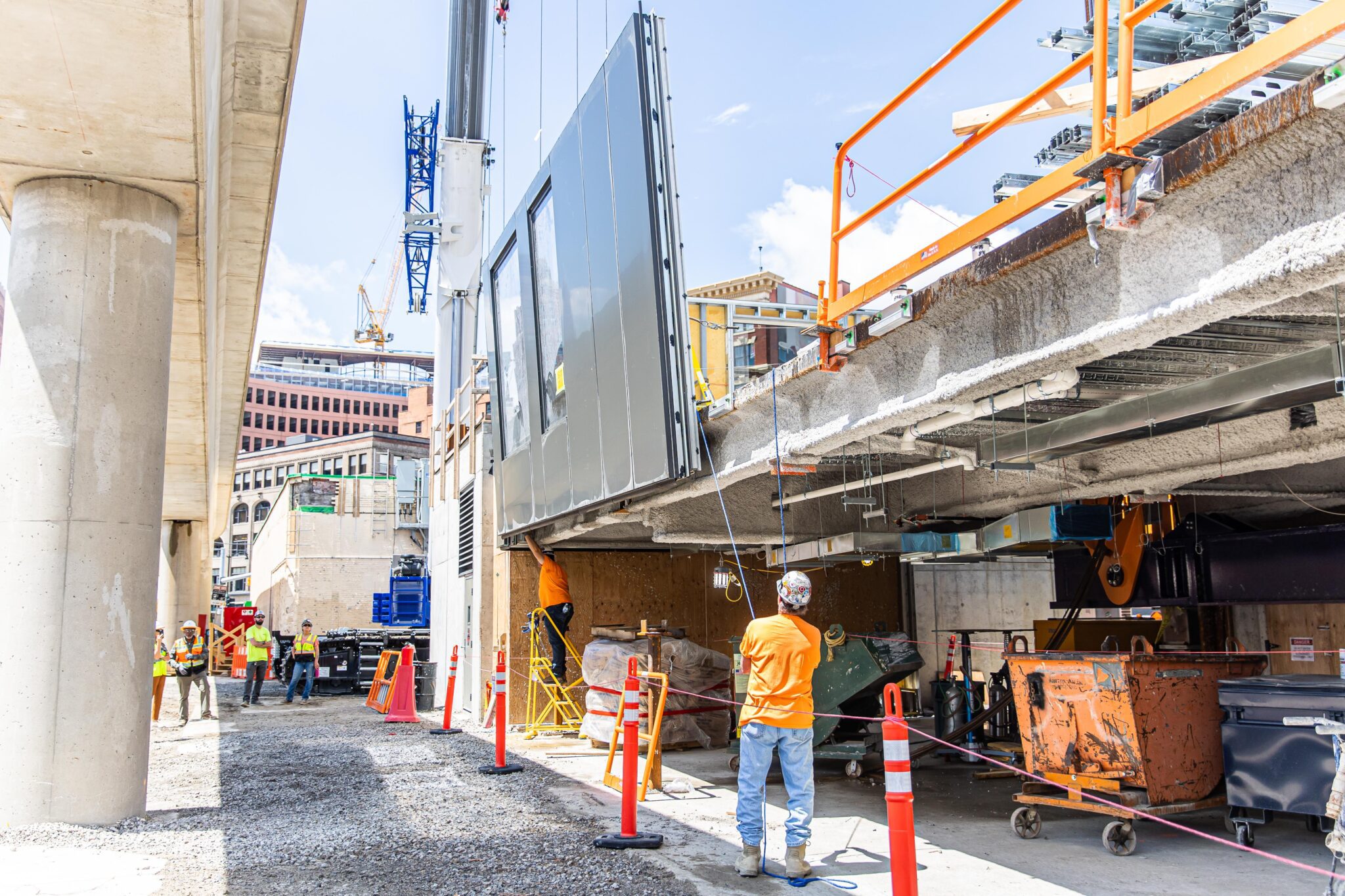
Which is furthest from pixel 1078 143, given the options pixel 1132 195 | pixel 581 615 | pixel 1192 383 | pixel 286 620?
pixel 286 620

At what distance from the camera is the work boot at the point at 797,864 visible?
6.64 m


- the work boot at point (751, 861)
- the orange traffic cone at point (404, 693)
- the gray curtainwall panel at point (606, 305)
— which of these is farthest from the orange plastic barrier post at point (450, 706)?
the work boot at point (751, 861)

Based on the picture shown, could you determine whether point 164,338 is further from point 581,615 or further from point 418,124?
point 418,124

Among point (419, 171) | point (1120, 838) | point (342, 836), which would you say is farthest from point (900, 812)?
point (419, 171)

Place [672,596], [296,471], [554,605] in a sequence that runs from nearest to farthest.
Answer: [554,605], [672,596], [296,471]

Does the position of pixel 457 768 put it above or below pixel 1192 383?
below

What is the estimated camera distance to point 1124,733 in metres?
7.49

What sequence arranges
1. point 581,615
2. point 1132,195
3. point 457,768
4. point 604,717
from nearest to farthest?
point 1132,195, point 457,768, point 604,717, point 581,615

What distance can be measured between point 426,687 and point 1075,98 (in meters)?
18.9

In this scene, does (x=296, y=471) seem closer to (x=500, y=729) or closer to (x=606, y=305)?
(x=500, y=729)

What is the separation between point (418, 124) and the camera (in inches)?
1969

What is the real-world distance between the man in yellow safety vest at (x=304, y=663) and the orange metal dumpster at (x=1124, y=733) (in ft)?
58.2

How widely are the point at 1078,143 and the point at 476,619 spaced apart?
47.6 feet

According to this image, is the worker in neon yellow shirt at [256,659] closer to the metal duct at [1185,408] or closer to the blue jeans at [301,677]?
the blue jeans at [301,677]
